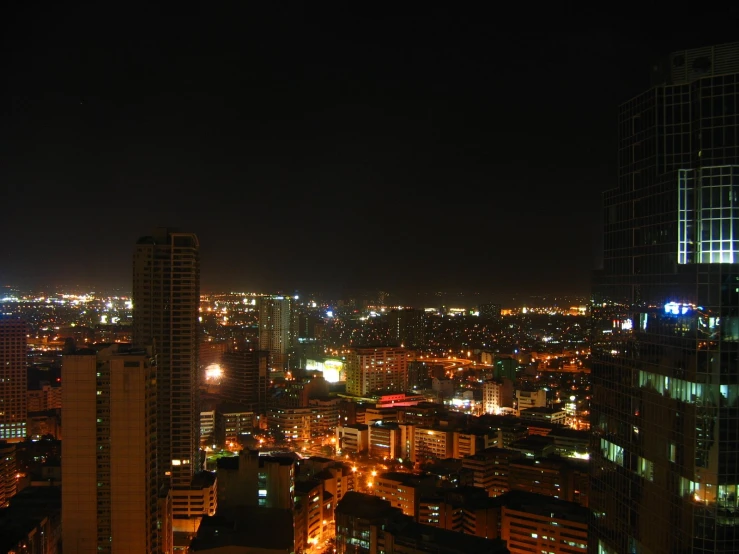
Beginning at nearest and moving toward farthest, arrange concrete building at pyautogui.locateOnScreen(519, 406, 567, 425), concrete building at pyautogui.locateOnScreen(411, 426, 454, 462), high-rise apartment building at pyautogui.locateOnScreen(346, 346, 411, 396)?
1. concrete building at pyautogui.locateOnScreen(411, 426, 454, 462)
2. concrete building at pyautogui.locateOnScreen(519, 406, 567, 425)
3. high-rise apartment building at pyautogui.locateOnScreen(346, 346, 411, 396)

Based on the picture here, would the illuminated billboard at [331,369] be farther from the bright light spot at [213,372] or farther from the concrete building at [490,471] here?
the concrete building at [490,471]

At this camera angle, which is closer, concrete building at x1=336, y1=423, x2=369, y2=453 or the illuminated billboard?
concrete building at x1=336, y1=423, x2=369, y2=453

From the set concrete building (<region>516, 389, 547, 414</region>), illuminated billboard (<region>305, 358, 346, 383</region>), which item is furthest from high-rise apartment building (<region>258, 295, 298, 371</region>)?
concrete building (<region>516, 389, 547, 414</region>)

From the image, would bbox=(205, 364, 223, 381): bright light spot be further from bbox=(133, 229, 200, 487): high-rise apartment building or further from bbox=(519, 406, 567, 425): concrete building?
bbox=(133, 229, 200, 487): high-rise apartment building

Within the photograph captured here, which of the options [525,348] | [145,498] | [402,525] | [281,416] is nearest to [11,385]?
[281,416]

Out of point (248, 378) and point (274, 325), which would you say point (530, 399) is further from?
point (274, 325)

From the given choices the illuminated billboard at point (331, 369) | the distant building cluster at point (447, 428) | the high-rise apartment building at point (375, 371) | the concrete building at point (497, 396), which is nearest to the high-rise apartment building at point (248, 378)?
the distant building cluster at point (447, 428)

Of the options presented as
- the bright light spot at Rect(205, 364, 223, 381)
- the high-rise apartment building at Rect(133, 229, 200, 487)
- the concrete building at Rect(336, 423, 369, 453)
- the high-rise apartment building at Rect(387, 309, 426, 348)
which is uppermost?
the high-rise apartment building at Rect(133, 229, 200, 487)

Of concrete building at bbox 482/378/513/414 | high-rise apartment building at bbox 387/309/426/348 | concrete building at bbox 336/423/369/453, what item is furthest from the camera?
high-rise apartment building at bbox 387/309/426/348
